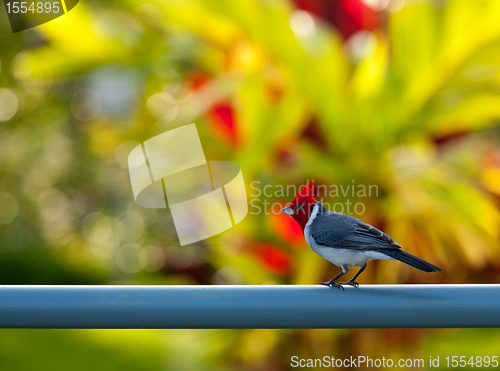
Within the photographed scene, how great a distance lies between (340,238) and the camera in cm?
71

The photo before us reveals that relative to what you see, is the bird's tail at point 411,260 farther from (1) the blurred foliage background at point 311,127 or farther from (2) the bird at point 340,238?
(1) the blurred foliage background at point 311,127

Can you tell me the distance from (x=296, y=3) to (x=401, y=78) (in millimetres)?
507

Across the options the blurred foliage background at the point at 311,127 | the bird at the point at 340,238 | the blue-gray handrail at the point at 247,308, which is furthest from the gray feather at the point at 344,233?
the blurred foliage background at the point at 311,127

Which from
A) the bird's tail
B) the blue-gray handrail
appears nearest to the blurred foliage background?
the bird's tail

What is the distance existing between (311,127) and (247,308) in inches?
45.5

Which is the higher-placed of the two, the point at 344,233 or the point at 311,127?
the point at 344,233

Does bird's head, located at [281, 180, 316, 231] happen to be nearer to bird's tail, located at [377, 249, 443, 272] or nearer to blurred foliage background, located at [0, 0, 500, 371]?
bird's tail, located at [377, 249, 443, 272]

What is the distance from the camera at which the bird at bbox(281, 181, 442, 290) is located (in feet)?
2.09

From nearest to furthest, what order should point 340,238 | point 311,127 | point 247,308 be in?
point 247,308 → point 340,238 → point 311,127

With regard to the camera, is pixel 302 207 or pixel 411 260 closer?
pixel 411 260

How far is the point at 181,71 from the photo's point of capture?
72.6 inches

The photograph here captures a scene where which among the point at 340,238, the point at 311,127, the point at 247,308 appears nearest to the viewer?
the point at 247,308

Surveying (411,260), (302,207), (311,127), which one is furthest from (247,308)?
(311,127)

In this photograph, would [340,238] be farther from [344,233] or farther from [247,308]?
[247,308]
